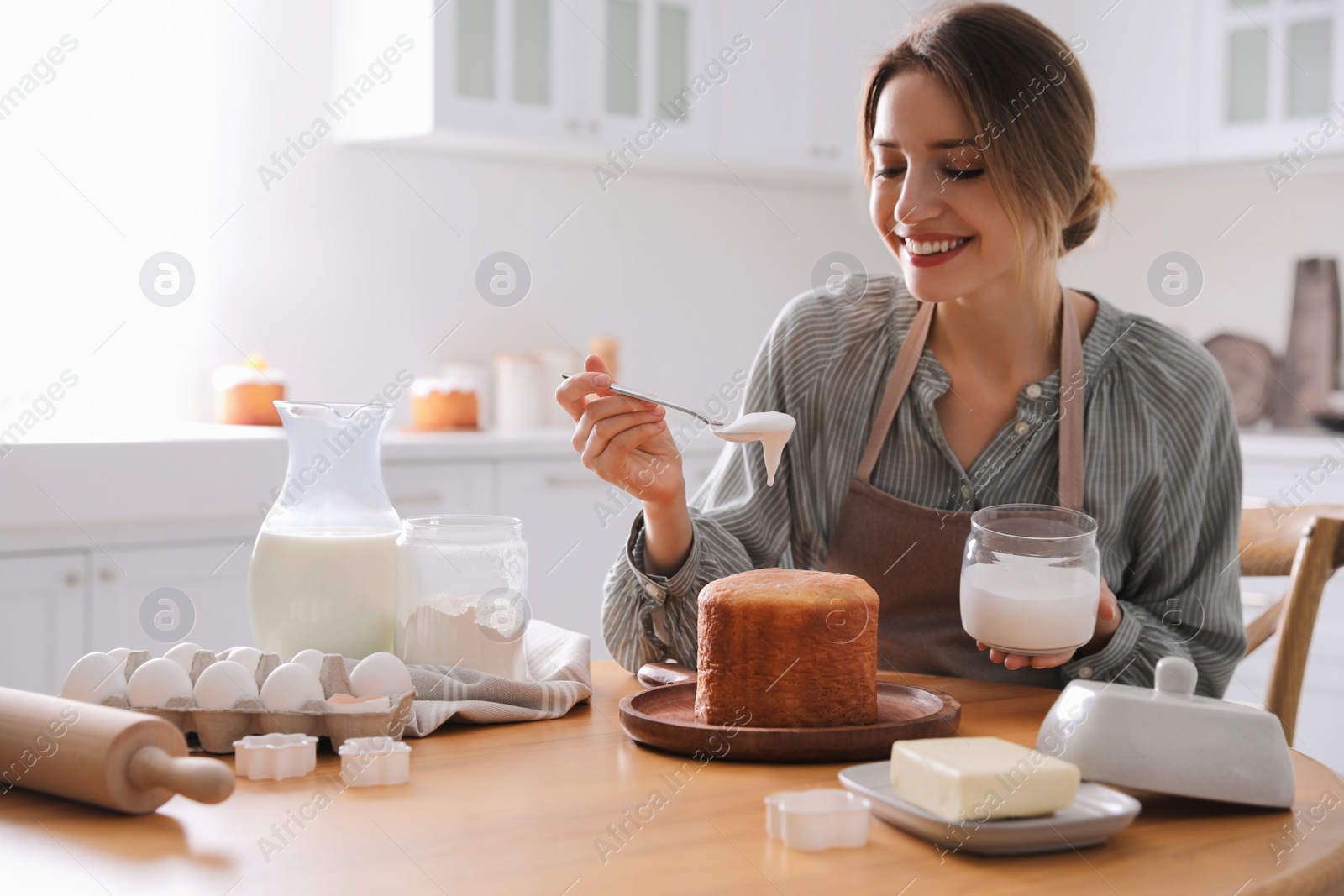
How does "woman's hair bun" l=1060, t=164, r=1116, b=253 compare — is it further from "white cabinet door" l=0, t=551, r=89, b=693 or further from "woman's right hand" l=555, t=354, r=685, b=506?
"white cabinet door" l=0, t=551, r=89, b=693

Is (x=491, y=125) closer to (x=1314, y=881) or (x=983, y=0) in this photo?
(x=983, y=0)

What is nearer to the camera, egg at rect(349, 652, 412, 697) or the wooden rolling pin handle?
the wooden rolling pin handle

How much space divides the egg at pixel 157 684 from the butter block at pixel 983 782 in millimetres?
546

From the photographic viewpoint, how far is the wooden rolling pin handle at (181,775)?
80cm

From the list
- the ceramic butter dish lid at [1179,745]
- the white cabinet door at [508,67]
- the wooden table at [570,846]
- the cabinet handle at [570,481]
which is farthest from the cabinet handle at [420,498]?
the ceramic butter dish lid at [1179,745]

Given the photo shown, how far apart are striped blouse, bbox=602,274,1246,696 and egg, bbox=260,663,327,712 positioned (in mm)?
490

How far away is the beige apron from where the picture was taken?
4.92 feet

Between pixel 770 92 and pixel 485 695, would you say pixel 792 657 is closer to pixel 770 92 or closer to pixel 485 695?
pixel 485 695

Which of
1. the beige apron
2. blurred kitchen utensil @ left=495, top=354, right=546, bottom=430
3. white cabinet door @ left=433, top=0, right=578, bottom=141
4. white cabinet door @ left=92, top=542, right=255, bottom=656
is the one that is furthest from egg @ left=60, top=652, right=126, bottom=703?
blurred kitchen utensil @ left=495, top=354, right=546, bottom=430

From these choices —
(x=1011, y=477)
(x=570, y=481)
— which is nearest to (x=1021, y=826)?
(x=1011, y=477)

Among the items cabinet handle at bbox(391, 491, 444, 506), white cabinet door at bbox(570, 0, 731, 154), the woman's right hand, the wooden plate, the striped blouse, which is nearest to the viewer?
the wooden plate

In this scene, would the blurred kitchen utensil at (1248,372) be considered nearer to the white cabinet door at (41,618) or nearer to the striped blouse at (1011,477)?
the striped blouse at (1011,477)

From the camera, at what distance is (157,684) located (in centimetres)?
100

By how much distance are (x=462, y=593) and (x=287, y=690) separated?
0.20m
